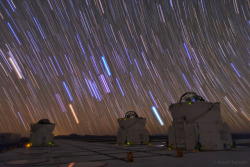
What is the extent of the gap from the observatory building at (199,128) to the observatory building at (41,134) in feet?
81.6

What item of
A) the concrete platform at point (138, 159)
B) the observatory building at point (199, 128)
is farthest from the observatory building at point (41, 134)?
the observatory building at point (199, 128)

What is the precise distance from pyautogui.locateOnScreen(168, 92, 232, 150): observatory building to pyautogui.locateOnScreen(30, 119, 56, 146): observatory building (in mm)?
24867

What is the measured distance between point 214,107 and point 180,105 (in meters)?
3.99

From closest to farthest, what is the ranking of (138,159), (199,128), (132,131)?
(138,159) < (199,128) < (132,131)

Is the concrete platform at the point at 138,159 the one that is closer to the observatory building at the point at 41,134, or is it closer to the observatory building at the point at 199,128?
the observatory building at the point at 199,128

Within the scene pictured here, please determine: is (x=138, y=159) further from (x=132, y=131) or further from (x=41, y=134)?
(x=41, y=134)

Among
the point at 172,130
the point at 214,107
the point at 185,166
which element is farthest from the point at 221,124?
the point at 185,166

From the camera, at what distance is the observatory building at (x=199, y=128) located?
20578 mm

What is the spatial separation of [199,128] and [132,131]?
1608cm

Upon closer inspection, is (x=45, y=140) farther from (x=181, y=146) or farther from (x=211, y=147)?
(x=211, y=147)

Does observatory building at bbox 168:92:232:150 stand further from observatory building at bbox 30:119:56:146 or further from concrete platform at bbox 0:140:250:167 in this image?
observatory building at bbox 30:119:56:146

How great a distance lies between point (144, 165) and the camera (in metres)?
11.6

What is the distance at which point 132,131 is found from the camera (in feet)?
114

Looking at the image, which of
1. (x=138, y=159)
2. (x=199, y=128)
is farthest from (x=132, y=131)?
(x=138, y=159)
